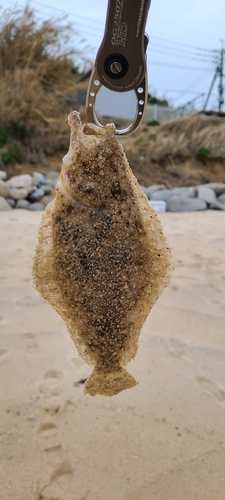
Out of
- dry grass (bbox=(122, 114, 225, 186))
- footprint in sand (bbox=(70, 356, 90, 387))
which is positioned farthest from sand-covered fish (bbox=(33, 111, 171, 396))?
dry grass (bbox=(122, 114, 225, 186))

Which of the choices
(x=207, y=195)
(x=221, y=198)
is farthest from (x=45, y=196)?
(x=221, y=198)

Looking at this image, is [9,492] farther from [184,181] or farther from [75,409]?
[184,181]

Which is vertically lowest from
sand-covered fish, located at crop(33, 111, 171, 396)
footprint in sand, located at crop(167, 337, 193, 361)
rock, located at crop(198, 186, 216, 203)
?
rock, located at crop(198, 186, 216, 203)

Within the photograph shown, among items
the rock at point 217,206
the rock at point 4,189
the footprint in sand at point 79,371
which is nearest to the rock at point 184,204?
the rock at point 217,206

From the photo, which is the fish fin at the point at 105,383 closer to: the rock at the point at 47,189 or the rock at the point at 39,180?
the rock at the point at 47,189

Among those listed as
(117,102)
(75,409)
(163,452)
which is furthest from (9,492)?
(117,102)

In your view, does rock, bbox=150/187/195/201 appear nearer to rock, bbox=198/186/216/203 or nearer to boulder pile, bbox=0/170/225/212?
boulder pile, bbox=0/170/225/212
